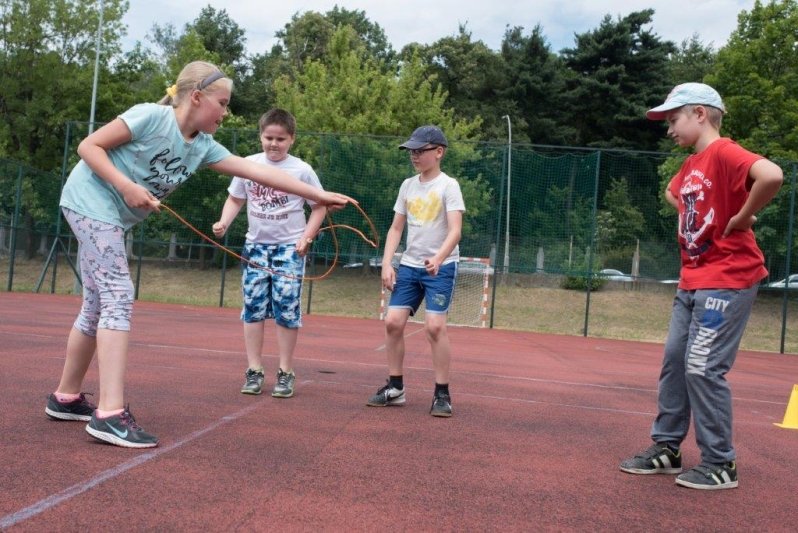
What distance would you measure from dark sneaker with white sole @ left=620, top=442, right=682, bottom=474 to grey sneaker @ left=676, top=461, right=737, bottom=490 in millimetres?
208

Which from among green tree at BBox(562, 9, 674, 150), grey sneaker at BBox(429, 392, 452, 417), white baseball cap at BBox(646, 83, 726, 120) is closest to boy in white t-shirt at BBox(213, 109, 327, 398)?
grey sneaker at BBox(429, 392, 452, 417)

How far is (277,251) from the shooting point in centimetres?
566

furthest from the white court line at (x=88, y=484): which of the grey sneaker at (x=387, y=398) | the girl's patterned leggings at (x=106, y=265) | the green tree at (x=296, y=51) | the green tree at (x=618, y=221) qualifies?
the green tree at (x=296, y=51)

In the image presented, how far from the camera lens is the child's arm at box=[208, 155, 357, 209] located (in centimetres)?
408

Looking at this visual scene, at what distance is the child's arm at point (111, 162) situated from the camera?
11.9 ft

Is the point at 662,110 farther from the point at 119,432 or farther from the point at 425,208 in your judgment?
the point at 119,432

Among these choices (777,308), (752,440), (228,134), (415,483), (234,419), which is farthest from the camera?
(228,134)

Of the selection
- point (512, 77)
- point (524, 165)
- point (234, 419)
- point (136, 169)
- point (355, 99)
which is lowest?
point (234, 419)

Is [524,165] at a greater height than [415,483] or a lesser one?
greater

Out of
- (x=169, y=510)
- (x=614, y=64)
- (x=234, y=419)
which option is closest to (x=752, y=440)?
(x=234, y=419)

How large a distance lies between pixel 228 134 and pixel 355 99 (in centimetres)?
1152

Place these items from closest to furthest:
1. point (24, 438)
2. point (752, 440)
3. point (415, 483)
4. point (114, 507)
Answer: point (114, 507) → point (415, 483) → point (24, 438) → point (752, 440)

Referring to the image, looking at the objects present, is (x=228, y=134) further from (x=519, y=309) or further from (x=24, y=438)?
(x=24, y=438)

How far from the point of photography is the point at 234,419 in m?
4.57
